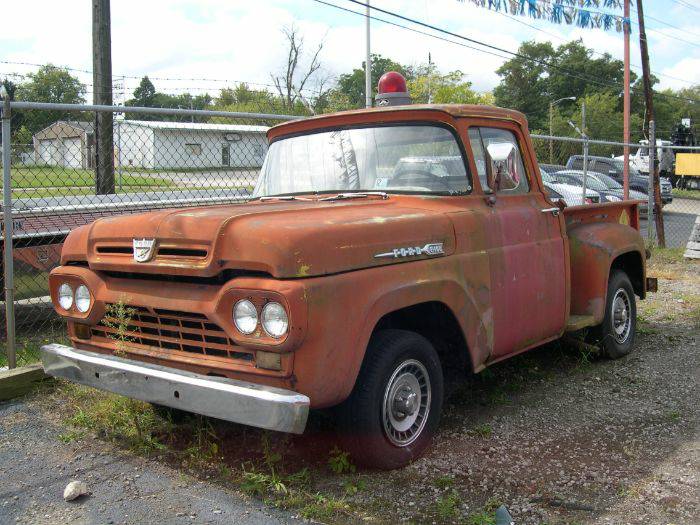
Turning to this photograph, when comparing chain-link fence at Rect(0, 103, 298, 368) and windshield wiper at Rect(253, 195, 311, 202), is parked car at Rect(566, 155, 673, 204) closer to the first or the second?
chain-link fence at Rect(0, 103, 298, 368)

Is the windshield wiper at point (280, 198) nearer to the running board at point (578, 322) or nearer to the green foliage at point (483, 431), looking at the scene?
the green foliage at point (483, 431)

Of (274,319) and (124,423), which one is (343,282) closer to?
(274,319)

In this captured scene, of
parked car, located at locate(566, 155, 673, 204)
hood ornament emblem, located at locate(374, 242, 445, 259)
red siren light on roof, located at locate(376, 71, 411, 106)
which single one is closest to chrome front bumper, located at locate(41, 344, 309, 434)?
hood ornament emblem, located at locate(374, 242, 445, 259)

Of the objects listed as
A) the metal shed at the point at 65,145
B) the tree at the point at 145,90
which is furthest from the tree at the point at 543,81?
the metal shed at the point at 65,145

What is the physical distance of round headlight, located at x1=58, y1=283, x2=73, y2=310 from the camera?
3855 millimetres

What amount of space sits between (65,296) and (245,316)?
4.50 ft

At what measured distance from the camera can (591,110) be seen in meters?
57.2

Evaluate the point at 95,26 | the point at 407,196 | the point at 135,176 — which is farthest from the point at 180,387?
the point at 95,26

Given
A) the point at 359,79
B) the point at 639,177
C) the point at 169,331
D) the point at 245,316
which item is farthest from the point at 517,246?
the point at 359,79

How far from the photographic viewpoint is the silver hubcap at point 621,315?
5750mm

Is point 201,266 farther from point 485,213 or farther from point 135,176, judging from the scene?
point 135,176

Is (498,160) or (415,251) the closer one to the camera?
(415,251)

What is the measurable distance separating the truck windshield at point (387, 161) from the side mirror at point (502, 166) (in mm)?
293

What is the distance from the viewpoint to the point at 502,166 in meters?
4.54
